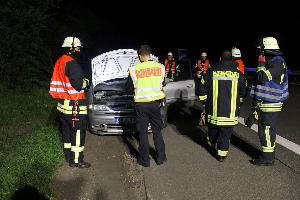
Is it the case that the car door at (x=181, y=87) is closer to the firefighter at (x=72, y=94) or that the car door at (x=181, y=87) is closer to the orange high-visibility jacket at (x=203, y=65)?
the firefighter at (x=72, y=94)

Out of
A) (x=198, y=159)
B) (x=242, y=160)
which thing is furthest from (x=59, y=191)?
(x=242, y=160)

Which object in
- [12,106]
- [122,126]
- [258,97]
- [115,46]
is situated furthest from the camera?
[115,46]

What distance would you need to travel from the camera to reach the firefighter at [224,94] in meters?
6.61

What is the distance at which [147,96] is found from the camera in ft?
21.5

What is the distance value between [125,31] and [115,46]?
7816 mm

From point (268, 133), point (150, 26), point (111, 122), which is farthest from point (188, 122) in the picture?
point (150, 26)

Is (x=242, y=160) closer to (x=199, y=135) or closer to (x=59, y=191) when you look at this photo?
(x=199, y=135)

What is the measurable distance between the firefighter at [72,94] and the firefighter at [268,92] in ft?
8.64

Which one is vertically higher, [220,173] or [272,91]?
[272,91]

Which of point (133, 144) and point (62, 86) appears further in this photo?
point (133, 144)

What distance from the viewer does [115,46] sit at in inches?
1885

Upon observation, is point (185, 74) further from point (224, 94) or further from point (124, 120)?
point (224, 94)

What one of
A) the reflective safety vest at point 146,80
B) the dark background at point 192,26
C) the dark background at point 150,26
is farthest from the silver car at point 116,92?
the dark background at point 192,26

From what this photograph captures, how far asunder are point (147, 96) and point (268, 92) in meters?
1.82
